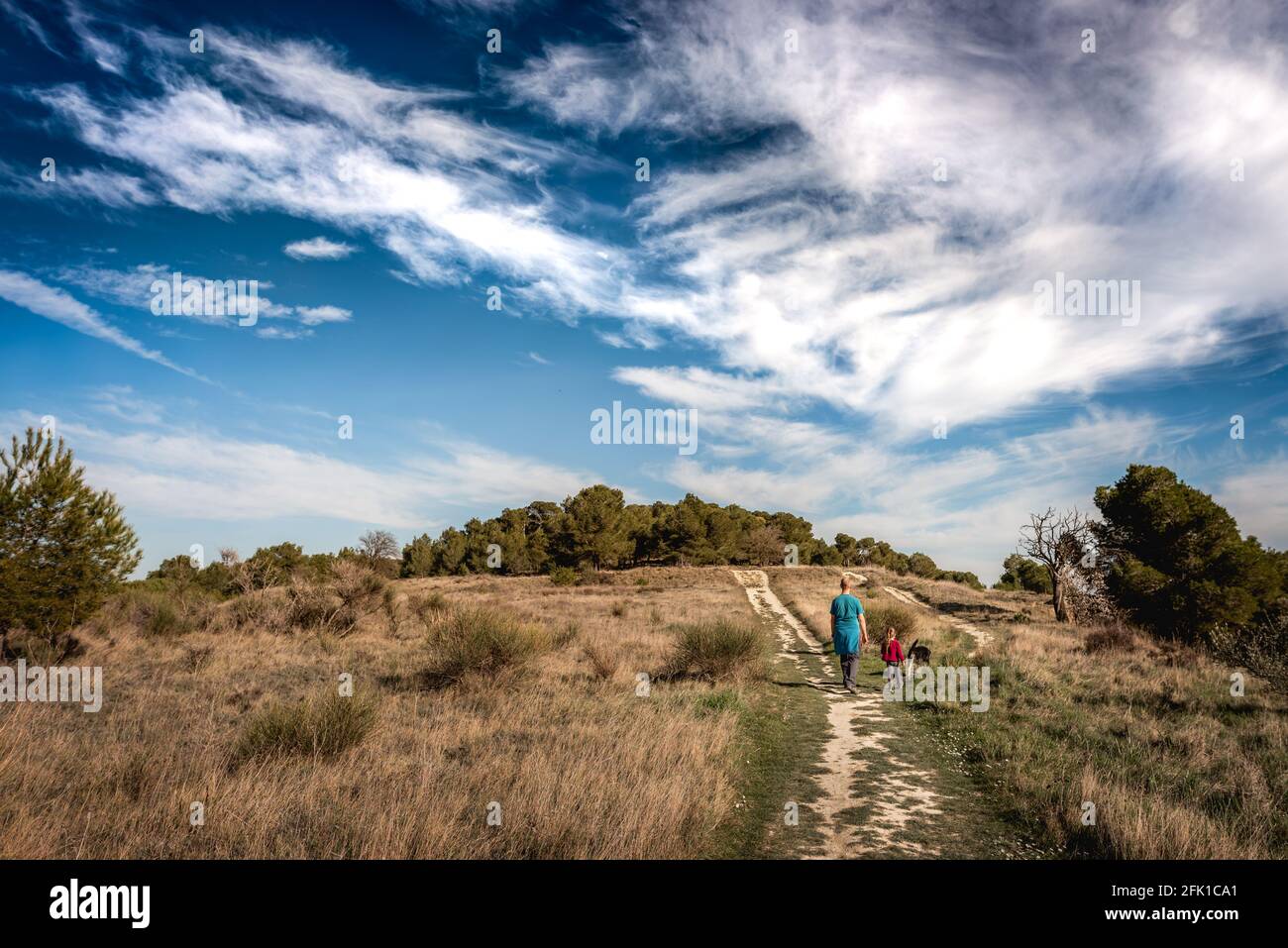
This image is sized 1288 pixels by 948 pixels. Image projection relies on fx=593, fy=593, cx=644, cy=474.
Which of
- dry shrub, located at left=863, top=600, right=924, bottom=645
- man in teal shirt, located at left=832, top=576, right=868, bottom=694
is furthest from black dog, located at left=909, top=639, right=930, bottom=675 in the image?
dry shrub, located at left=863, top=600, right=924, bottom=645

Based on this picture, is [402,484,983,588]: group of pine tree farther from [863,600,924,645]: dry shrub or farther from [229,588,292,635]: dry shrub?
[863,600,924,645]: dry shrub

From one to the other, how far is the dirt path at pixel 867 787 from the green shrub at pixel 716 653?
1.92 meters

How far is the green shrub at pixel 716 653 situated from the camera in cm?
1277

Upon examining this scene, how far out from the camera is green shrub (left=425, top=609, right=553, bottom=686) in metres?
11.6

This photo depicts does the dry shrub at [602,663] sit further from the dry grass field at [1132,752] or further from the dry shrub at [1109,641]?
the dry shrub at [1109,641]

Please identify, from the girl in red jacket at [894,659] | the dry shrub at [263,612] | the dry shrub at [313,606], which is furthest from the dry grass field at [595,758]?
the dry shrub at [313,606]

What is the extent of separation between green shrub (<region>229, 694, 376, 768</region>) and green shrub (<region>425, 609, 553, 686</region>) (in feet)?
13.0

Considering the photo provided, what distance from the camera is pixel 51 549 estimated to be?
1706 cm

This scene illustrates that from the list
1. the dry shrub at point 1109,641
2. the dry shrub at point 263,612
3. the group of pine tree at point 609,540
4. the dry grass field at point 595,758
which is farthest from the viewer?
the group of pine tree at point 609,540

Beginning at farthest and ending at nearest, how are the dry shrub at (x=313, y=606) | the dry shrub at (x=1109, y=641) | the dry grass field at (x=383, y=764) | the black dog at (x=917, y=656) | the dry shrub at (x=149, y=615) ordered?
1. the dry shrub at (x=313, y=606)
2. the dry shrub at (x=149, y=615)
3. the dry shrub at (x=1109, y=641)
4. the black dog at (x=917, y=656)
5. the dry grass field at (x=383, y=764)
